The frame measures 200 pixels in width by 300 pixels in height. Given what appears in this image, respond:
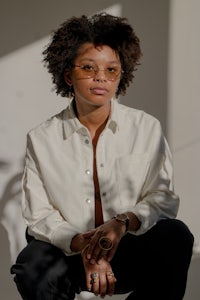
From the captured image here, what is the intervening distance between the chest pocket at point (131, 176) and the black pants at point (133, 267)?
136mm

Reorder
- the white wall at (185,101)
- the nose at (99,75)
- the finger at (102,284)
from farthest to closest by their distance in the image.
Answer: the white wall at (185,101)
the nose at (99,75)
the finger at (102,284)

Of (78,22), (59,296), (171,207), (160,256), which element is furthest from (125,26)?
(59,296)

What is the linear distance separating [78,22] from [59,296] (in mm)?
787

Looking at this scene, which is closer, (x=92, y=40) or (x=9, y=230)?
(x=92, y=40)

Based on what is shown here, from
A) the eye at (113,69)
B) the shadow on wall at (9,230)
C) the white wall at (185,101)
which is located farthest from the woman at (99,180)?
the shadow on wall at (9,230)

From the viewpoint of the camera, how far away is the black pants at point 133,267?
4.94 ft

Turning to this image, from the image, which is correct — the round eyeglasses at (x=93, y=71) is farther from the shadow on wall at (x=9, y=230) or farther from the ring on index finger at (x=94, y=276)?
the shadow on wall at (x=9, y=230)

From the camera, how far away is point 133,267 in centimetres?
158

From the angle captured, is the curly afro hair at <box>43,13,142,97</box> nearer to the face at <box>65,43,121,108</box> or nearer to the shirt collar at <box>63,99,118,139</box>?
the face at <box>65,43,121,108</box>

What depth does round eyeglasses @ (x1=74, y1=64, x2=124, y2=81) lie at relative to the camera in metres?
1.64

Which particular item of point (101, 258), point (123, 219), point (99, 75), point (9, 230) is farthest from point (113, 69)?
point (9, 230)

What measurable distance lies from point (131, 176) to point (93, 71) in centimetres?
32

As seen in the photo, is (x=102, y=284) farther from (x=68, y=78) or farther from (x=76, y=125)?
(x=68, y=78)

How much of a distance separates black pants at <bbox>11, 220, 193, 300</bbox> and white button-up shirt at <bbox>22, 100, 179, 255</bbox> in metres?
0.11
